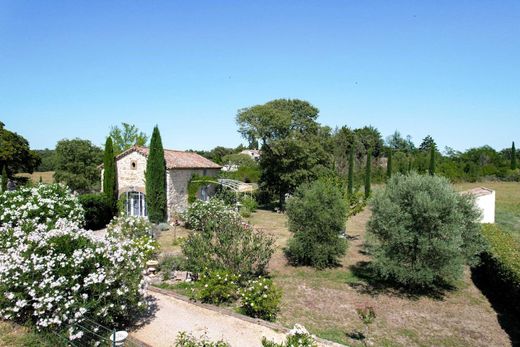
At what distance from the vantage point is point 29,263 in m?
7.12

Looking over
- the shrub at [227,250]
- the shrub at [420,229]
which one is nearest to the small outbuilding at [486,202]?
the shrub at [420,229]

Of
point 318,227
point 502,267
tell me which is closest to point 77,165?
point 318,227

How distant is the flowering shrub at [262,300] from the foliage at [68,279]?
2800 millimetres

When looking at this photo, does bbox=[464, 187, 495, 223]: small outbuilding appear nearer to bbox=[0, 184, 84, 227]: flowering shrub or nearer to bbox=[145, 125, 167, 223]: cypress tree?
bbox=[145, 125, 167, 223]: cypress tree

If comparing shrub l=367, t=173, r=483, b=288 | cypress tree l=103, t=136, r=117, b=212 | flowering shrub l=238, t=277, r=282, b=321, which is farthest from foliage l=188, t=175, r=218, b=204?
flowering shrub l=238, t=277, r=282, b=321

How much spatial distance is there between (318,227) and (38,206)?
10.7m

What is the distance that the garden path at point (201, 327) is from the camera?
7883 millimetres

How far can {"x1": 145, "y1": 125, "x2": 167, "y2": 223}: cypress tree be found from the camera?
2227 cm

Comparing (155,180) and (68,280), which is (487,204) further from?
(68,280)

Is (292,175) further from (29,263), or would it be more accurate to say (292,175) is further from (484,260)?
(29,263)

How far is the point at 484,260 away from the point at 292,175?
1685 centimetres

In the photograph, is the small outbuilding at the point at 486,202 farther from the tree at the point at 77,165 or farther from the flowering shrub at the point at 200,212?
the tree at the point at 77,165

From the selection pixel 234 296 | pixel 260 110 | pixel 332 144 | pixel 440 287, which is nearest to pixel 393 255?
pixel 440 287

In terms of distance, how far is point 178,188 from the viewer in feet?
80.1
